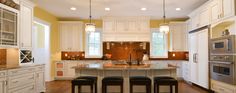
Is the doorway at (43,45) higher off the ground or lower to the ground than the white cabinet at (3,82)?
higher

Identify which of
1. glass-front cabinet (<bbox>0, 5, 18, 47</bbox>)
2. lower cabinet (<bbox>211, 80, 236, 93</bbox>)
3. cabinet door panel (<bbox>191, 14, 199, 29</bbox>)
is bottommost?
lower cabinet (<bbox>211, 80, 236, 93</bbox>)

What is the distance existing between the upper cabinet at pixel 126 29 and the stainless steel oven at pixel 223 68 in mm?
3392

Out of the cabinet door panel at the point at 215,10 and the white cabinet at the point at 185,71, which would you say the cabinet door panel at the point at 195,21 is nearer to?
the cabinet door panel at the point at 215,10

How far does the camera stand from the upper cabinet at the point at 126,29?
8586 mm

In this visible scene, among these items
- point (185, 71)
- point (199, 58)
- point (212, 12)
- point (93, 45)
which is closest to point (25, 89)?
point (93, 45)

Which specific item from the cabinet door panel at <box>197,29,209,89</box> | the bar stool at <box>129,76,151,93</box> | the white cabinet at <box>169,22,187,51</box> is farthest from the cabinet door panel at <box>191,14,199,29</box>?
the bar stool at <box>129,76,151,93</box>

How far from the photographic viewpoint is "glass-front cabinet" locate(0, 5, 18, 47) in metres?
4.54

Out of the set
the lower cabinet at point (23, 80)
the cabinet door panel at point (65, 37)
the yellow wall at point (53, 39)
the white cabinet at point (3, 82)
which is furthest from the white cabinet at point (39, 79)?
the cabinet door panel at point (65, 37)

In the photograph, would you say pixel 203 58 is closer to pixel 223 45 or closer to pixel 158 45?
pixel 223 45

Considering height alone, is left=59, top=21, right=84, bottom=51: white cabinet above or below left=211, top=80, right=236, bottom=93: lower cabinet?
above

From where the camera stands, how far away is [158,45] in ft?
29.7

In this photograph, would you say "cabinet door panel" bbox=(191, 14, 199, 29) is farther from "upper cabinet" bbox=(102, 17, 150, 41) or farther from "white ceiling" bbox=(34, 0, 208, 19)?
"upper cabinet" bbox=(102, 17, 150, 41)

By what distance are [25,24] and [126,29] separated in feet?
13.7

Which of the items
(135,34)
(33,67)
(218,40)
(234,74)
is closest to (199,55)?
(218,40)
